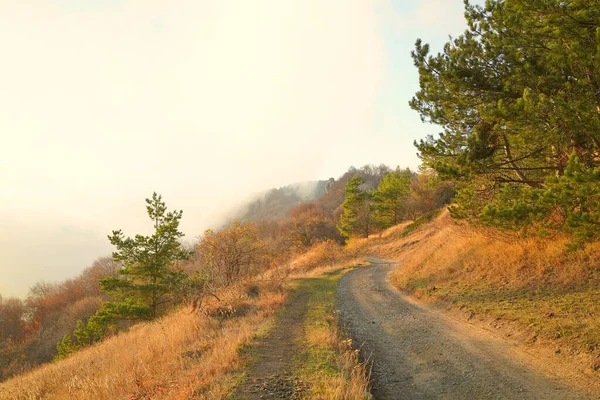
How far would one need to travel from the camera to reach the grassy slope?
7.12m

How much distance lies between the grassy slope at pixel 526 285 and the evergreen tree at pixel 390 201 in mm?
35731

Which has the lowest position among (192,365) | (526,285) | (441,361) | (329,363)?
(526,285)

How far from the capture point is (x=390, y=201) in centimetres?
5331

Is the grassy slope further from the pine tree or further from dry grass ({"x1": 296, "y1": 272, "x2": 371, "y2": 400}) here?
the pine tree

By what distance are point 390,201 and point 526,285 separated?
43843 millimetres

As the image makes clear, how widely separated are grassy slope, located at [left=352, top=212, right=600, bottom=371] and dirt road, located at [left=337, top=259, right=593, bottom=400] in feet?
2.79

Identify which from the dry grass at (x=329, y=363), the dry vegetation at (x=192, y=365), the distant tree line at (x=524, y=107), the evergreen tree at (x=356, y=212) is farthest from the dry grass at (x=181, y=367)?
the evergreen tree at (x=356, y=212)

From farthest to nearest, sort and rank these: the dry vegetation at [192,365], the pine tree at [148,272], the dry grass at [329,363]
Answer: the pine tree at [148,272], the dry vegetation at [192,365], the dry grass at [329,363]

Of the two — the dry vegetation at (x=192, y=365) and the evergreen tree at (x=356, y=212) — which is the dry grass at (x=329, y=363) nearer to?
the dry vegetation at (x=192, y=365)

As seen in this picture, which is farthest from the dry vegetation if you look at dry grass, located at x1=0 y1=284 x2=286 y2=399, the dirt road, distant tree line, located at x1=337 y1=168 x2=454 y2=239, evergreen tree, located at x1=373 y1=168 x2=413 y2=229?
evergreen tree, located at x1=373 y1=168 x2=413 y2=229

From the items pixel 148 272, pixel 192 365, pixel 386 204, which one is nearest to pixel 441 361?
pixel 192 365

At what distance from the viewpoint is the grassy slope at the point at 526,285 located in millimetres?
7121

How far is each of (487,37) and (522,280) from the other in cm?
757

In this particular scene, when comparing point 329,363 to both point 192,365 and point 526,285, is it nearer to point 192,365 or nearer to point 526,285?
point 192,365
